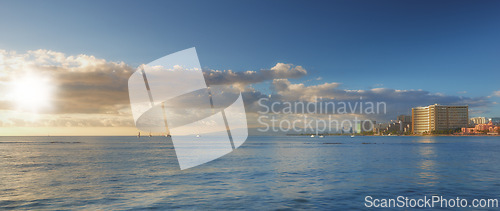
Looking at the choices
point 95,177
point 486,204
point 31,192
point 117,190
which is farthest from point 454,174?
point 31,192

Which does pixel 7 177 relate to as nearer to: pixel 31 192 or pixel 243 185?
pixel 31 192

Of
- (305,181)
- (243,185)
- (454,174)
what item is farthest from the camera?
(454,174)

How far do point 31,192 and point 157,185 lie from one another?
1263 centimetres

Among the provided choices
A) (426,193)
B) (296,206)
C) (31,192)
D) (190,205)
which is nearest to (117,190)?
(31,192)

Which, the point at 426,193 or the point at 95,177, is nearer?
the point at 426,193

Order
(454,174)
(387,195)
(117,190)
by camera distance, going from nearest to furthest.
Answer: (387,195) → (117,190) → (454,174)

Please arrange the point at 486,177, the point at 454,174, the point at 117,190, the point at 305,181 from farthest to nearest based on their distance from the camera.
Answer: the point at 454,174 < the point at 486,177 < the point at 305,181 < the point at 117,190

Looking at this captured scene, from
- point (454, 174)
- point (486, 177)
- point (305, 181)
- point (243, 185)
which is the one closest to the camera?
point (243, 185)

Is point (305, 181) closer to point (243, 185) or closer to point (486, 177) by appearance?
point (243, 185)

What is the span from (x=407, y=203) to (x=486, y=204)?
6299 mm

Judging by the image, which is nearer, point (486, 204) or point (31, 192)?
point (486, 204)

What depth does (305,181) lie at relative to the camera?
42.2 meters

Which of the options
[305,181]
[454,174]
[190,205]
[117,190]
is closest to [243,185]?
[305,181]

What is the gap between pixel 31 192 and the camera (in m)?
35.1
